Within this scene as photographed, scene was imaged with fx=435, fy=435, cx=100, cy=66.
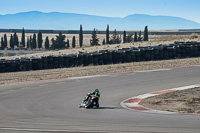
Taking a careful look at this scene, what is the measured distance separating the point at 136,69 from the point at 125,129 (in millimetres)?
17193

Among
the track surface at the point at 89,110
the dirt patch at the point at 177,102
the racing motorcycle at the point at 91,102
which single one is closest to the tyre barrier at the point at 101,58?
the track surface at the point at 89,110

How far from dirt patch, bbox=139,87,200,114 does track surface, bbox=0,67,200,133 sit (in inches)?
42.1

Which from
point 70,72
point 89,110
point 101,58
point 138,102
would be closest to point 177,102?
point 138,102

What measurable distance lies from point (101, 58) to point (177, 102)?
1667 cm

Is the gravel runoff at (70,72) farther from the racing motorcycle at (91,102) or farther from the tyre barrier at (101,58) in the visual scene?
the racing motorcycle at (91,102)

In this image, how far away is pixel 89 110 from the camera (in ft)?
45.6

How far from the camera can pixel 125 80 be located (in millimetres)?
22188

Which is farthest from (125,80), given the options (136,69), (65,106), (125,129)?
(125,129)

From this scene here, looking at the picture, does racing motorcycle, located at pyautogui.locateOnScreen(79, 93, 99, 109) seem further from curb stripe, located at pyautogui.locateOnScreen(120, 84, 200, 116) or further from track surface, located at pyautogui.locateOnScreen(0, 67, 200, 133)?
curb stripe, located at pyautogui.locateOnScreen(120, 84, 200, 116)

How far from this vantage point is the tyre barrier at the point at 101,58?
28.6 metres

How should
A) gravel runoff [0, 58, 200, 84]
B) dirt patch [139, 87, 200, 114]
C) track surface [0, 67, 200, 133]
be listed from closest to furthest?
track surface [0, 67, 200, 133] → dirt patch [139, 87, 200, 114] → gravel runoff [0, 58, 200, 84]

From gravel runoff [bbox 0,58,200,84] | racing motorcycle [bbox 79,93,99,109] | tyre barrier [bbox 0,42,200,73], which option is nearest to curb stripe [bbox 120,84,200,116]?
racing motorcycle [bbox 79,93,99,109]

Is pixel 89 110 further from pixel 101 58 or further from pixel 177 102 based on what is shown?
pixel 101 58

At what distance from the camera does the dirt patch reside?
13.4 metres
